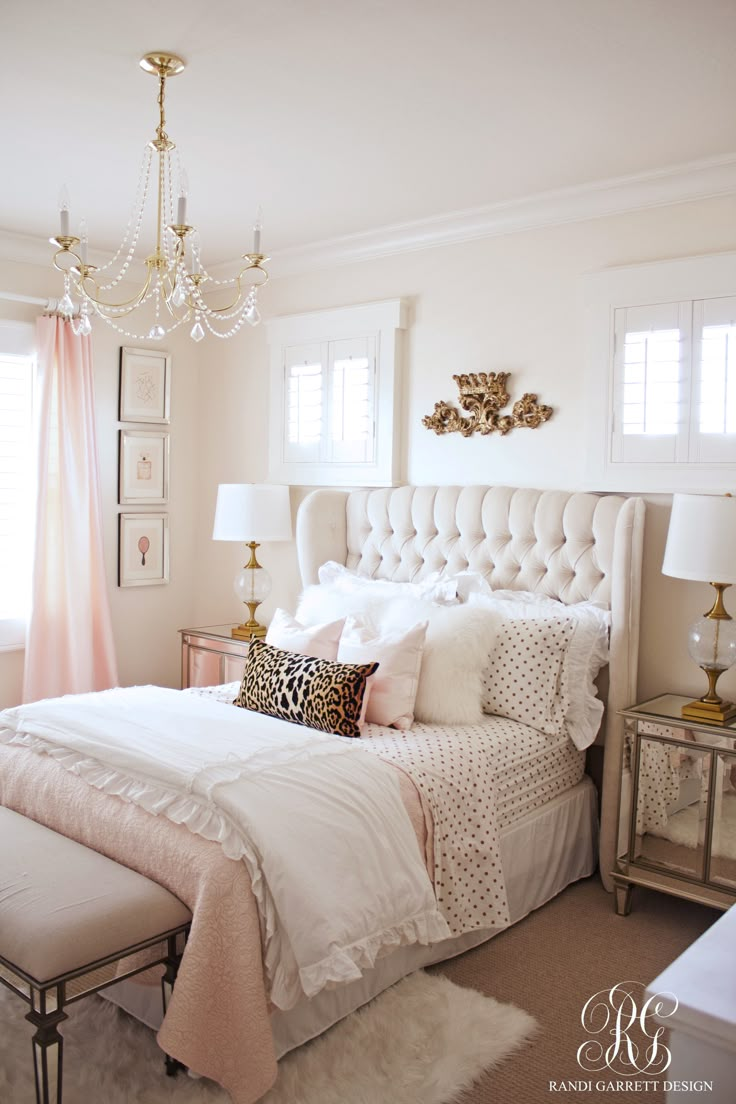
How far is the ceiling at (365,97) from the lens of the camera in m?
2.31

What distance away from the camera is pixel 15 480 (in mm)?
4414

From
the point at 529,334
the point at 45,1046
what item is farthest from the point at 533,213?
the point at 45,1046

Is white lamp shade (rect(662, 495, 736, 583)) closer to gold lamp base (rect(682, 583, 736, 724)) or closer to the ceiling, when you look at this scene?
gold lamp base (rect(682, 583, 736, 724))

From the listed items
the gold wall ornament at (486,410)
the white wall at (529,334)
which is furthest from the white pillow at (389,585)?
the gold wall ornament at (486,410)

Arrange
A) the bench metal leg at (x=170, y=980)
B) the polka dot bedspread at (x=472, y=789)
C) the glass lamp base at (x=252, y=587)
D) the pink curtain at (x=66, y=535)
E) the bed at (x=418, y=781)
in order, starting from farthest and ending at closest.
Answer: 1. the glass lamp base at (x=252, y=587)
2. the pink curtain at (x=66, y=535)
3. the polka dot bedspread at (x=472, y=789)
4. the bench metal leg at (x=170, y=980)
5. the bed at (x=418, y=781)

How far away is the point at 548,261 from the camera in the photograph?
12.3 ft

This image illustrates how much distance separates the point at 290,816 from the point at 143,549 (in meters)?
2.98

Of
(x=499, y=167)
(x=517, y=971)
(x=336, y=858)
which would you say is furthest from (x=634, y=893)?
(x=499, y=167)

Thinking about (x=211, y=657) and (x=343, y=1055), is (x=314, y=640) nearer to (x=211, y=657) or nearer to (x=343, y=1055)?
(x=211, y=657)

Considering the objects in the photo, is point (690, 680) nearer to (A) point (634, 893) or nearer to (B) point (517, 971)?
(A) point (634, 893)

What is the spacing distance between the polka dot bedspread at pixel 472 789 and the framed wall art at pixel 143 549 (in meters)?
2.29

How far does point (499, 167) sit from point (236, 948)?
2795mm

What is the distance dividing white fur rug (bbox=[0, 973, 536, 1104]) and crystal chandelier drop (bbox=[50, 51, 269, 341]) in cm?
190

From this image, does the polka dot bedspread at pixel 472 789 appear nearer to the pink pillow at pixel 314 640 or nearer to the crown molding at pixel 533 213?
the pink pillow at pixel 314 640
